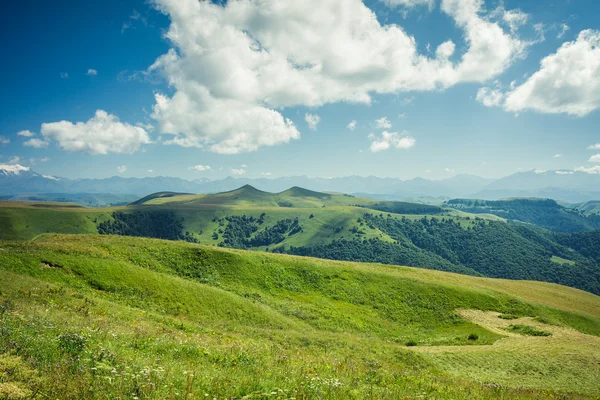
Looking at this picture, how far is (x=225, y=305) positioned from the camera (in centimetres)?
3778

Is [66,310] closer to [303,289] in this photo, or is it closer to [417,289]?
[303,289]

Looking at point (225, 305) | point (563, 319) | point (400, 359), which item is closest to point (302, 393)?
point (400, 359)

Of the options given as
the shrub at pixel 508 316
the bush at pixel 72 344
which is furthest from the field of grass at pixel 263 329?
the shrub at pixel 508 316

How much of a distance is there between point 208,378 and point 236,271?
1766 inches

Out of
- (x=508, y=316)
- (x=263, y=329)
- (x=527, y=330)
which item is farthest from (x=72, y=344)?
(x=508, y=316)

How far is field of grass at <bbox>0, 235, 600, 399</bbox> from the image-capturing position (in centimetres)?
1022

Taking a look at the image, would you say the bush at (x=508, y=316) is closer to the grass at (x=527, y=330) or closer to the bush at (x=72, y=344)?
the grass at (x=527, y=330)

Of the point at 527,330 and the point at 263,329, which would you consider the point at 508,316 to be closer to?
the point at 527,330

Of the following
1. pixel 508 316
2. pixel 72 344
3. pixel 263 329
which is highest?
pixel 72 344

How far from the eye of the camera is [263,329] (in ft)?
104

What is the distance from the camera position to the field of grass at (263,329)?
10219mm

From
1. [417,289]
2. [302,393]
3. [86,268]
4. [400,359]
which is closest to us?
[302,393]

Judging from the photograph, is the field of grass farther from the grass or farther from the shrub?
the grass

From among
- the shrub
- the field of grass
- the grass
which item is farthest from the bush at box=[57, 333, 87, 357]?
the shrub
